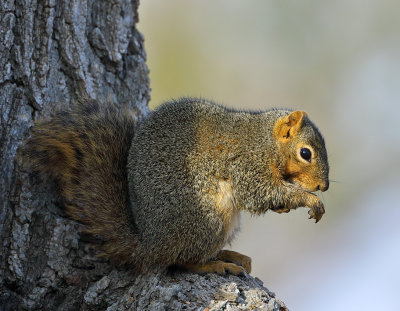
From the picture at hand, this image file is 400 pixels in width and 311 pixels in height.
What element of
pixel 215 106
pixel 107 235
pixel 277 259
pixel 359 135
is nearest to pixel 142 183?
pixel 107 235

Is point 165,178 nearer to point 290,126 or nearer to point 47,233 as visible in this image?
point 47,233

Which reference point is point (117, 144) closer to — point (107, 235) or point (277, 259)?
point (107, 235)

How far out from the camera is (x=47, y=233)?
211cm

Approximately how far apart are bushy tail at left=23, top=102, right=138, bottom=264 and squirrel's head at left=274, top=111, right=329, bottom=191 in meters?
0.72

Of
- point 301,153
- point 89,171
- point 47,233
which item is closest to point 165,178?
point 89,171

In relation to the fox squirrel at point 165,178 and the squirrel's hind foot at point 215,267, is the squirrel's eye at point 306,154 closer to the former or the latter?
the fox squirrel at point 165,178

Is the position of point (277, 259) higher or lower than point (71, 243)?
higher

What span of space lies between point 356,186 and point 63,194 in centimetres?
300

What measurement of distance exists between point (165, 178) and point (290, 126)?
65 centimetres

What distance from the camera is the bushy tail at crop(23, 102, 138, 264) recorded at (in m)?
2.12

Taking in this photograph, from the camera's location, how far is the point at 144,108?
8.82 ft

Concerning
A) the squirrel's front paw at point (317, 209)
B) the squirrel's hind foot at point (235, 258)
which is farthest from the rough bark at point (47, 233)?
the squirrel's front paw at point (317, 209)

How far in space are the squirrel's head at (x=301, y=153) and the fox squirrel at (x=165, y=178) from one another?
0.03m

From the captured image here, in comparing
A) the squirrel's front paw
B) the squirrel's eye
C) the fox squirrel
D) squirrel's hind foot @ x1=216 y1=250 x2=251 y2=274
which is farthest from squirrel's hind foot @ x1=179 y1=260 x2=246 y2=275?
the squirrel's eye
